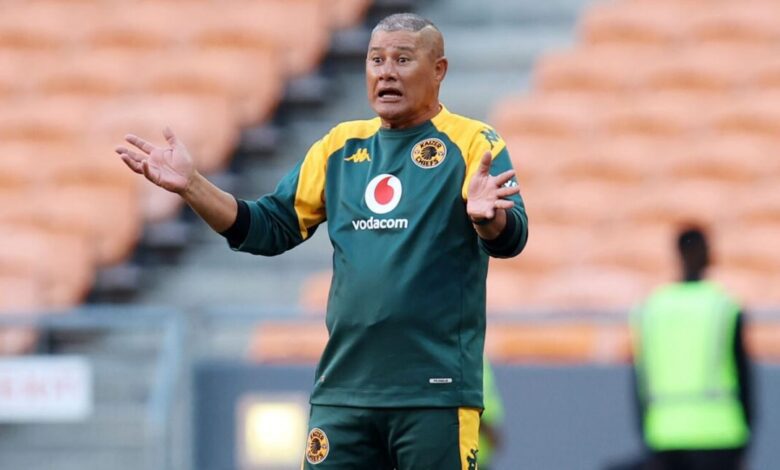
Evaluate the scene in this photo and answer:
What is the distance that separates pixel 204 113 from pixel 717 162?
3615mm

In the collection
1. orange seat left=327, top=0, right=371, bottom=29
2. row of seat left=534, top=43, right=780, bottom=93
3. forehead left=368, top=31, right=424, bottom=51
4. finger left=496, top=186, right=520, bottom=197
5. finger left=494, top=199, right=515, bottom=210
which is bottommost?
finger left=494, top=199, right=515, bottom=210

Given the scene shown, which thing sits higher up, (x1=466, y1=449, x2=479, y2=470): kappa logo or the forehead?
the forehead

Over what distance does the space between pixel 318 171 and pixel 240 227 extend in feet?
0.93

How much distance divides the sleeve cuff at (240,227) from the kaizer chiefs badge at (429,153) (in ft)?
1.68

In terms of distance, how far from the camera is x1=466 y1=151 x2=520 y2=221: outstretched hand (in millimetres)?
4512

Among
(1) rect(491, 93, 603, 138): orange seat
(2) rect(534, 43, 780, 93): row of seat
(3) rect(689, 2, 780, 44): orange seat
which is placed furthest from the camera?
(3) rect(689, 2, 780, 44): orange seat

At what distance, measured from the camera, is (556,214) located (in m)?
10.9

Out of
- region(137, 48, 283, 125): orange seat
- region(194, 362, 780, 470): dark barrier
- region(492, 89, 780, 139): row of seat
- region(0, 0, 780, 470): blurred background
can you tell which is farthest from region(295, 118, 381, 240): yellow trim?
region(137, 48, 283, 125): orange seat

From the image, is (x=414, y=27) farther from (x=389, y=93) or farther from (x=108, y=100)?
(x=108, y=100)

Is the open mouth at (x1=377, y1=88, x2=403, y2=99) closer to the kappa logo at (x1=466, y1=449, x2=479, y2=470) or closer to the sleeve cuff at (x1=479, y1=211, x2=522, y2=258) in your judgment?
the sleeve cuff at (x1=479, y1=211, x2=522, y2=258)

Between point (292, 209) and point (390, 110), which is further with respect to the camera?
point (292, 209)

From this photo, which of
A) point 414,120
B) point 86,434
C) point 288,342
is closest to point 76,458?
point 86,434

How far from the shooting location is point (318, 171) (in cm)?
503

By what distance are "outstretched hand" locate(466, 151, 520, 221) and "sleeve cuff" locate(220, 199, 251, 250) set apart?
71 centimetres
